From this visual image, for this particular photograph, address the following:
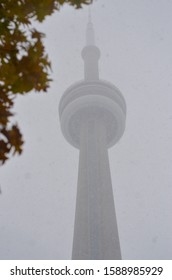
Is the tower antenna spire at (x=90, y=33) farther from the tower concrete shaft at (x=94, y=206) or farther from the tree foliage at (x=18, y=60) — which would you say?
the tree foliage at (x=18, y=60)

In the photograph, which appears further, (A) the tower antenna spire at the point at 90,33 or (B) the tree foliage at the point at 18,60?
(A) the tower antenna spire at the point at 90,33

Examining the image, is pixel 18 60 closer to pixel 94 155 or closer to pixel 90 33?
pixel 94 155

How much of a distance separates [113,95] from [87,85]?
5009 millimetres

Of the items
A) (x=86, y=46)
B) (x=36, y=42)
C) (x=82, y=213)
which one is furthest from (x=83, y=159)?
(x=36, y=42)

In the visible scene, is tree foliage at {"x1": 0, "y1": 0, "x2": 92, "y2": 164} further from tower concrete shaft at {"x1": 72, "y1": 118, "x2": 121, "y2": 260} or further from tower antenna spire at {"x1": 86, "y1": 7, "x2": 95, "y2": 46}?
tower antenna spire at {"x1": 86, "y1": 7, "x2": 95, "y2": 46}

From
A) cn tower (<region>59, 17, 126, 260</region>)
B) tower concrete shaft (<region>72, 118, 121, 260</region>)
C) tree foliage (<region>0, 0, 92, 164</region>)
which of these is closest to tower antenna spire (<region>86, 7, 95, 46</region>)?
cn tower (<region>59, 17, 126, 260</region>)

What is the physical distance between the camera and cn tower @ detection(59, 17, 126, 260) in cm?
5388

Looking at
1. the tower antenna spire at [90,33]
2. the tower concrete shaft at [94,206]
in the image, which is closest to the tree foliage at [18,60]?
the tower concrete shaft at [94,206]

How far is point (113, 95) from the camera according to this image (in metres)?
66.4

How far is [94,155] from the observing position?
61.0 m

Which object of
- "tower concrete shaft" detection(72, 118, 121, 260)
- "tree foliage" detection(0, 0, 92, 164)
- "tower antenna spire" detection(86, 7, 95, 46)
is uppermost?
"tower antenna spire" detection(86, 7, 95, 46)

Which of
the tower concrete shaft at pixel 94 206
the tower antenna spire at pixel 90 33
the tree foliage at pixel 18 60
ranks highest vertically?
the tower antenna spire at pixel 90 33

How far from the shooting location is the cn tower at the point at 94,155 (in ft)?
177

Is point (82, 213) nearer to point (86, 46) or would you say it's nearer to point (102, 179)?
point (102, 179)
